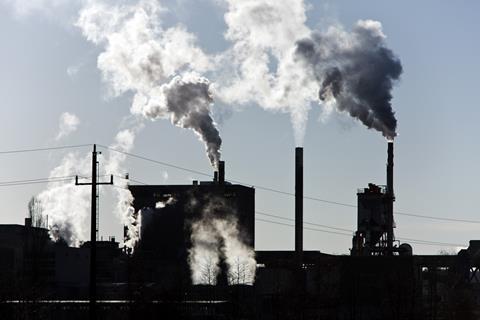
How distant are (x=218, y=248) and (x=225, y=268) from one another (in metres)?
3.10

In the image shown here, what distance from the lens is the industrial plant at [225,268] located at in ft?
234

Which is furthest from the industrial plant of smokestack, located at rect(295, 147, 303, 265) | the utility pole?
the utility pole

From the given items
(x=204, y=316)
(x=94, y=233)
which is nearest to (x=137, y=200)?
(x=204, y=316)

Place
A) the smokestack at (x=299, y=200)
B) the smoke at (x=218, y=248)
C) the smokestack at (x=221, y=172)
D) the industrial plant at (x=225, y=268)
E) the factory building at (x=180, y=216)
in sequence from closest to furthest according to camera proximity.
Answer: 1. the industrial plant at (x=225, y=268)
2. the smokestack at (x=299, y=200)
3. the smoke at (x=218, y=248)
4. the factory building at (x=180, y=216)
5. the smokestack at (x=221, y=172)

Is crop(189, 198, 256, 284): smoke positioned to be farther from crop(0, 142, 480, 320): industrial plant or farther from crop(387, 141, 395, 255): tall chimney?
crop(387, 141, 395, 255): tall chimney

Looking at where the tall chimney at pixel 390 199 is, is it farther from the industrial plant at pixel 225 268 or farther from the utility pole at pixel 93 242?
the utility pole at pixel 93 242

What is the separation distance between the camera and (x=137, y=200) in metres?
113

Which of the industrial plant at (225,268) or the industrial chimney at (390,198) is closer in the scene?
the industrial plant at (225,268)

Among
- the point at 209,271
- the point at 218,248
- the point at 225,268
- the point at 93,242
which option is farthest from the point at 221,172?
the point at 93,242

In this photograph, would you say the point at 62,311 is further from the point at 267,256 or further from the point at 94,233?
the point at 267,256

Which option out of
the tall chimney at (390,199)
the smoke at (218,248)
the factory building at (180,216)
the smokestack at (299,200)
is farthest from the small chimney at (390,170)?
the factory building at (180,216)

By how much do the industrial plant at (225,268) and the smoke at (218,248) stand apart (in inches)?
5.5

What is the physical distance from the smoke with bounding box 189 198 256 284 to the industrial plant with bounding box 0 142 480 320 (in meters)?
0.14

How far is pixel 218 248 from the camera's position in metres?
96.2
